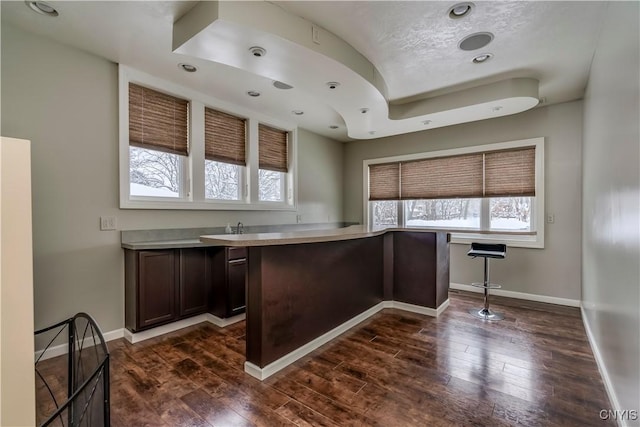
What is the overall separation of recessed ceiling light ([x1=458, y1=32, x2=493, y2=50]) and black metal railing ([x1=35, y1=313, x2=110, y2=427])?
3.26m

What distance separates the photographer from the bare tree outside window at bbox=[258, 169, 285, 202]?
464 centimetres

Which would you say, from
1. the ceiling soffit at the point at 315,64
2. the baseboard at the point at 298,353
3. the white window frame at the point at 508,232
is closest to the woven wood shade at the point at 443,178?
the white window frame at the point at 508,232

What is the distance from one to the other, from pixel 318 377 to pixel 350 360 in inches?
14.9

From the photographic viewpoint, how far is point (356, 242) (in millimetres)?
3365

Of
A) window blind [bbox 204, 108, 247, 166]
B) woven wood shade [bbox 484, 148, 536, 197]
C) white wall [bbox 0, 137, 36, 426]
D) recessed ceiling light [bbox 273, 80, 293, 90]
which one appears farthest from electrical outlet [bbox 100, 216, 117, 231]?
woven wood shade [bbox 484, 148, 536, 197]

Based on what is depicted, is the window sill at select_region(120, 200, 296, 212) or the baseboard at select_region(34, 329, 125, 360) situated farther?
the window sill at select_region(120, 200, 296, 212)

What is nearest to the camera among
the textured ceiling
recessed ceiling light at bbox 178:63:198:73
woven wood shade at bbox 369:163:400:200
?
the textured ceiling

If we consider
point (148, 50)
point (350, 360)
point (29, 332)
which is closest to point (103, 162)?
point (148, 50)

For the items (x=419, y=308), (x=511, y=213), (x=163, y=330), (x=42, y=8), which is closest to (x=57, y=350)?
(x=163, y=330)

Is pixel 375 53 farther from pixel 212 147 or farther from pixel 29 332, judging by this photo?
pixel 29 332

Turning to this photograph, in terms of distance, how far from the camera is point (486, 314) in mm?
3627

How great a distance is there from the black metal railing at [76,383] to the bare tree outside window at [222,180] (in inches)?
77.2

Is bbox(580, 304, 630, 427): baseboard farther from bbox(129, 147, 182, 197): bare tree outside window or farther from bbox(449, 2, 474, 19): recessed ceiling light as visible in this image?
bbox(129, 147, 182, 197): bare tree outside window

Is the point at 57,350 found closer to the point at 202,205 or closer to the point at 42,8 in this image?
the point at 202,205
